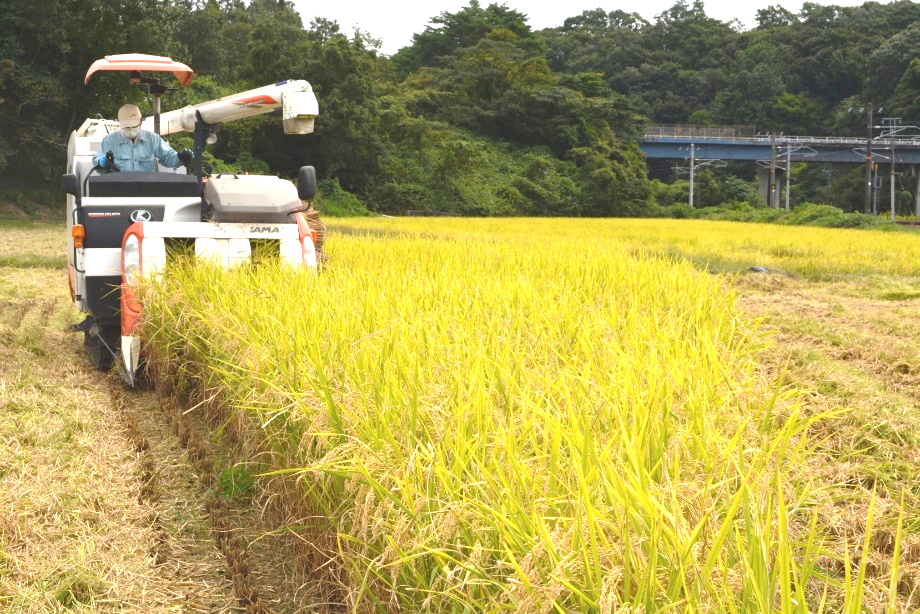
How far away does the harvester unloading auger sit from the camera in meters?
5.05

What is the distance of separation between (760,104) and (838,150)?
9.03m

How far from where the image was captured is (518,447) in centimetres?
222

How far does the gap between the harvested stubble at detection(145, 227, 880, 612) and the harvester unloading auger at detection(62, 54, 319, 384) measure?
0.64 metres

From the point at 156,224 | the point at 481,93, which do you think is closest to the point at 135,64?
the point at 156,224

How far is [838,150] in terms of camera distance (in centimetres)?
4991

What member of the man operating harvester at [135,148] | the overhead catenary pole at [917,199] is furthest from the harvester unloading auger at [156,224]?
the overhead catenary pole at [917,199]

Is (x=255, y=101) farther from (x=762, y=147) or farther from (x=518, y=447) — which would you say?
(x=762, y=147)

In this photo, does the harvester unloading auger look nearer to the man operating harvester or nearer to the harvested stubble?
the man operating harvester

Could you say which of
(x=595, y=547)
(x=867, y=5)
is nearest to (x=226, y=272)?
(x=595, y=547)

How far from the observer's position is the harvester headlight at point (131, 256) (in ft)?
16.4

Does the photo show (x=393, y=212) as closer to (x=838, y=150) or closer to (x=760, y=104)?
(x=838, y=150)

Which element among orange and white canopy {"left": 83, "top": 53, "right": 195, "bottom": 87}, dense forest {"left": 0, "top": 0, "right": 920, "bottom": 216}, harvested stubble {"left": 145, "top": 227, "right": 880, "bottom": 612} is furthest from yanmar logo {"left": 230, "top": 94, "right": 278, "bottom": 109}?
dense forest {"left": 0, "top": 0, "right": 920, "bottom": 216}

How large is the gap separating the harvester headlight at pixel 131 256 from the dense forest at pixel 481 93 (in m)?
14.4

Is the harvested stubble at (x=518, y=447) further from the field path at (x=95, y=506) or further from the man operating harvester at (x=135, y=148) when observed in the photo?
the man operating harvester at (x=135, y=148)
